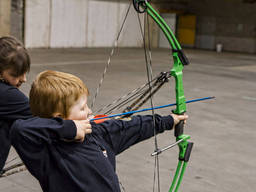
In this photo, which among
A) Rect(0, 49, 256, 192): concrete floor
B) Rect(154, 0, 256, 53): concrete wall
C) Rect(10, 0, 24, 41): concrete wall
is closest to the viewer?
Rect(0, 49, 256, 192): concrete floor

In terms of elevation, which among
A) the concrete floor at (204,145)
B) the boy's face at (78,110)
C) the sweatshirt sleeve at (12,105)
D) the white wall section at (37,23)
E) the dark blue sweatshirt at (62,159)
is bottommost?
the concrete floor at (204,145)

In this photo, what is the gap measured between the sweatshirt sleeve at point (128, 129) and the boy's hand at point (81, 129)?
0.19 m

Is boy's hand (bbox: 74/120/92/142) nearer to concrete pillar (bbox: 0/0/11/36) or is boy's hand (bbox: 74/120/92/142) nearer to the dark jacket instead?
the dark jacket

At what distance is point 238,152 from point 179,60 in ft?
9.05

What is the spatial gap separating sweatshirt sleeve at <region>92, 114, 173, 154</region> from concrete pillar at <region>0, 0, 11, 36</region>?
16.5 meters

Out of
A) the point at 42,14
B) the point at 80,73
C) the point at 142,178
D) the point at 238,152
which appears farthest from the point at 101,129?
the point at 42,14

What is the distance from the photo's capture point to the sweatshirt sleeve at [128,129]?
1727 millimetres

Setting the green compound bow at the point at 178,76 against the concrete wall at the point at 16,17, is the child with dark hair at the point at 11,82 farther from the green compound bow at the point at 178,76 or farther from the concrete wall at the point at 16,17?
the concrete wall at the point at 16,17

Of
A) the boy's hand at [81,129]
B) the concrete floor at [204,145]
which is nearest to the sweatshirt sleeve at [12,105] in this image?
the boy's hand at [81,129]

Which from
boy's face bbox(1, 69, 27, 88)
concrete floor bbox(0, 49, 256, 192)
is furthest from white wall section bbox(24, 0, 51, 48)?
boy's face bbox(1, 69, 27, 88)

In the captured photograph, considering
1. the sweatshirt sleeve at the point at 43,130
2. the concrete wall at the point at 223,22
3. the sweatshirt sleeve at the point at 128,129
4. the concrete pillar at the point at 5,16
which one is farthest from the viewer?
the concrete wall at the point at 223,22

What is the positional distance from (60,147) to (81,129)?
11cm

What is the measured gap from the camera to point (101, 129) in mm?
1703

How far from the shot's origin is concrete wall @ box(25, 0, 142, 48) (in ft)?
60.5
